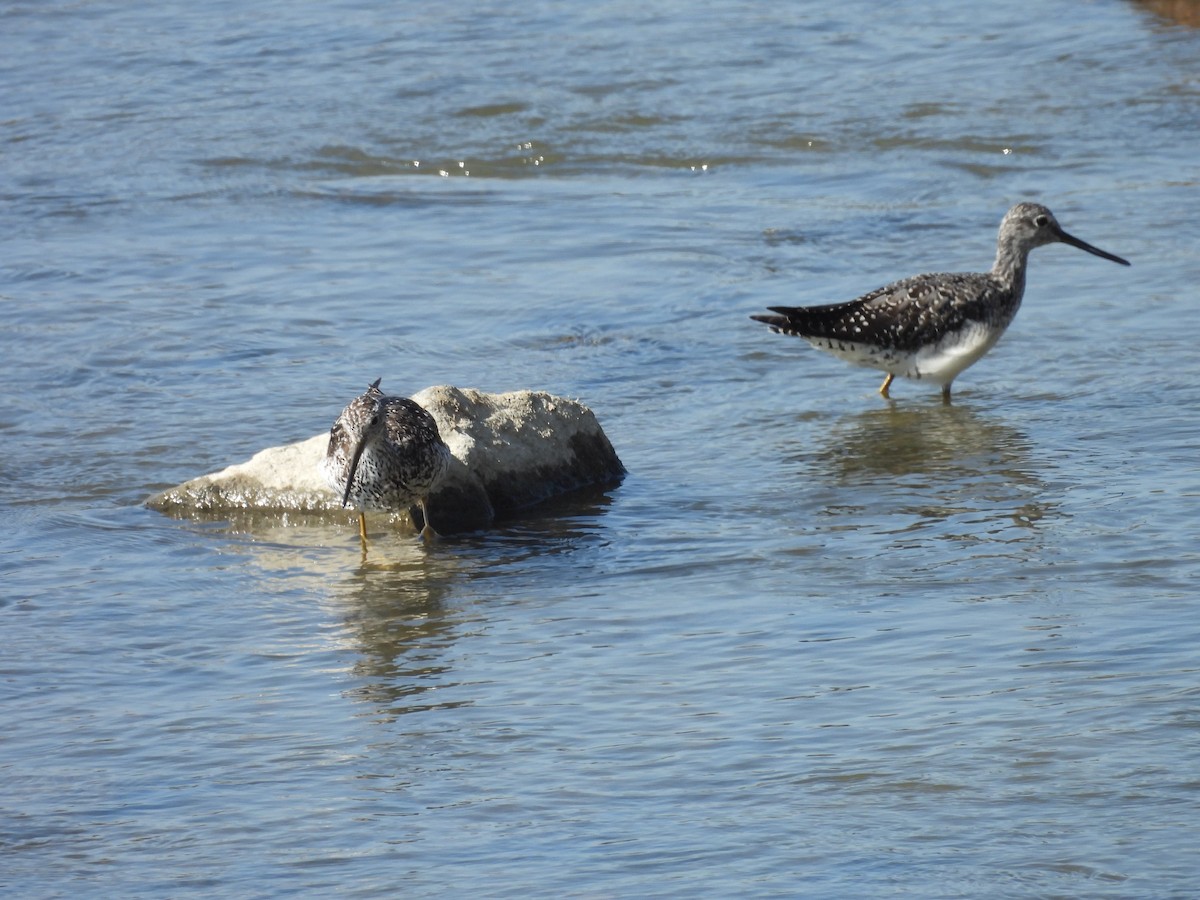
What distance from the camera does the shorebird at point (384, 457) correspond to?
752 cm

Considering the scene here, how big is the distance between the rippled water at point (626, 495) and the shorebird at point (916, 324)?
276mm

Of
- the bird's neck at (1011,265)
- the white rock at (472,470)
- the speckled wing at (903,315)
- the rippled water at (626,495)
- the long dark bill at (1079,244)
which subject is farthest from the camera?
the long dark bill at (1079,244)

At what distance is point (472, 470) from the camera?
8.19 metres

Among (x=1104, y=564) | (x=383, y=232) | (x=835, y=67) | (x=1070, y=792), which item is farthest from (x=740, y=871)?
(x=835, y=67)

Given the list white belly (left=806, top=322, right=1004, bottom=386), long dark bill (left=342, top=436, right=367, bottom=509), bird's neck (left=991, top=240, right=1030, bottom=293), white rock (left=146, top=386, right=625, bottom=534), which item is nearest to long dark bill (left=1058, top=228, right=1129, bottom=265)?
bird's neck (left=991, top=240, right=1030, bottom=293)

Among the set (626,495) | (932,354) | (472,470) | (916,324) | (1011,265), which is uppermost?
(1011,265)

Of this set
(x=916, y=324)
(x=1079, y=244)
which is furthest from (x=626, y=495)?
(x=1079, y=244)

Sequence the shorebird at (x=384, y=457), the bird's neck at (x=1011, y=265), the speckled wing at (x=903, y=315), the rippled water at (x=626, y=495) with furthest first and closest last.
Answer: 1. the bird's neck at (x=1011, y=265)
2. the speckled wing at (x=903, y=315)
3. the shorebird at (x=384, y=457)
4. the rippled water at (x=626, y=495)

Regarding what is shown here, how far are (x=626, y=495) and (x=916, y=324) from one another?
7.57 ft

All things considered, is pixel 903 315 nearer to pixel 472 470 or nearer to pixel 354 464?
pixel 472 470

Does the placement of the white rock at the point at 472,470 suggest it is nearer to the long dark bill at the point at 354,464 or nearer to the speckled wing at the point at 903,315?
the long dark bill at the point at 354,464

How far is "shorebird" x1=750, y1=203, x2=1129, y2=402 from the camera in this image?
32.1 feet

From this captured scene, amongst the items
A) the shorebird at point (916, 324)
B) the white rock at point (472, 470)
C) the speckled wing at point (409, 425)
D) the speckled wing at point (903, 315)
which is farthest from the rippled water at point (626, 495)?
the speckled wing at point (409, 425)

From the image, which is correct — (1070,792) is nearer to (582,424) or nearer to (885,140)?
(582,424)
